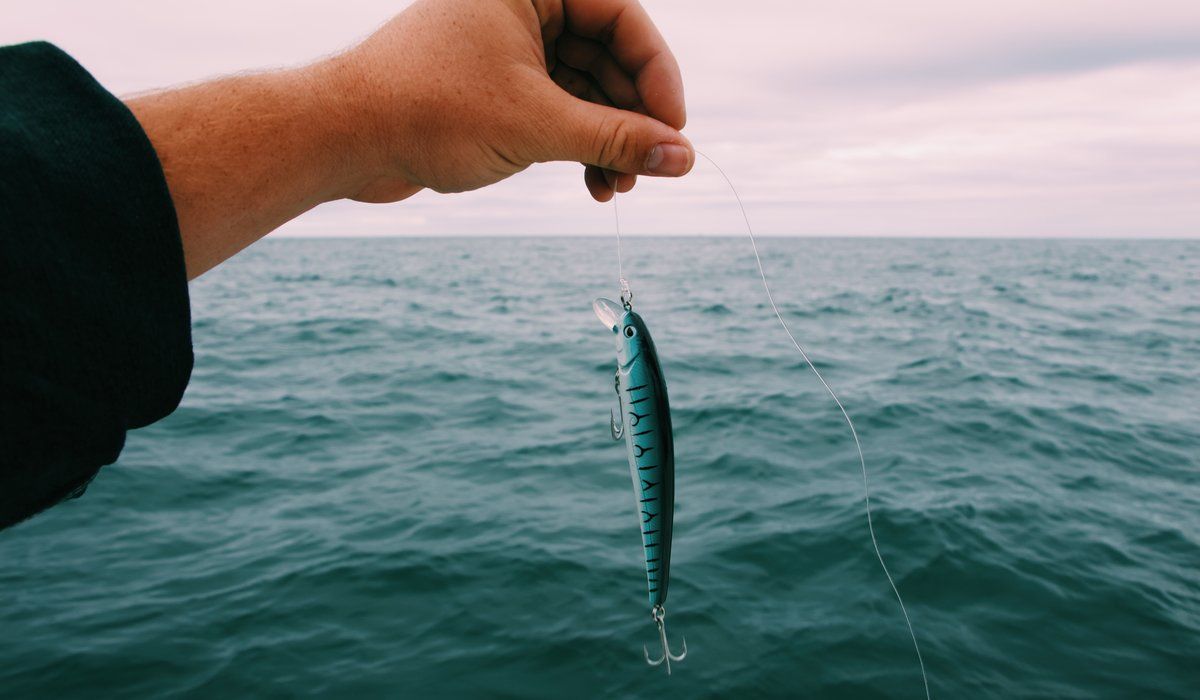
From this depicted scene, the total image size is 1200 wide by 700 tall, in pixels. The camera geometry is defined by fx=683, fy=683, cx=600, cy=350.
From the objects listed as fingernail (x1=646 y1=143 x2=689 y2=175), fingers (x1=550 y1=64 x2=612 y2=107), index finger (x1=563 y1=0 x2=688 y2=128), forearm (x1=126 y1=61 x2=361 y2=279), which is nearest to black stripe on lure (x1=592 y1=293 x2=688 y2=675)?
fingernail (x1=646 y1=143 x2=689 y2=175)

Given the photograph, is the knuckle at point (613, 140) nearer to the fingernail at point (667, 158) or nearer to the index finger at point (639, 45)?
the fingernail at point (667, 158)

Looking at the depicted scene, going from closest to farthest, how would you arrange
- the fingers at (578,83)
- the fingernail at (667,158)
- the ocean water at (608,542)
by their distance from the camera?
the fingernail at (667,158), the fingers at (578,83), the ocean water at (608,542)

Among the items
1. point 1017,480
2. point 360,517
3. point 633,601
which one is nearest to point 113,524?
point 360,517

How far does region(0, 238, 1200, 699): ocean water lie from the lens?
4.47m

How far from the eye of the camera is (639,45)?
2.48 m

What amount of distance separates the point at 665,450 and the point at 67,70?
1.76m

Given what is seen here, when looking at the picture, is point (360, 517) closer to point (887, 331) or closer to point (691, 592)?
point (691, 592)

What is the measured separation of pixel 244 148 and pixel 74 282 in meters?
0.61

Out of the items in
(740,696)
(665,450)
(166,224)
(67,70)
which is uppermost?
(67,70)

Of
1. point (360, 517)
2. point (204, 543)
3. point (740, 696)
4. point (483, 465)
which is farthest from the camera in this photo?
point (483, 465)

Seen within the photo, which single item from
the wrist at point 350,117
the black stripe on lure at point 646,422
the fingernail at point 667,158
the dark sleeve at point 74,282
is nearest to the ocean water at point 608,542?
the black stripe on lure at point 646,422

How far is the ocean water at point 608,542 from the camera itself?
4.47 meters

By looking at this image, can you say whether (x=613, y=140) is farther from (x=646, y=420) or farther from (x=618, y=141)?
(x=646, y=420)

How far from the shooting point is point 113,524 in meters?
6.51
